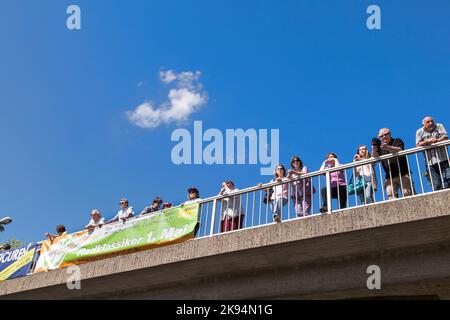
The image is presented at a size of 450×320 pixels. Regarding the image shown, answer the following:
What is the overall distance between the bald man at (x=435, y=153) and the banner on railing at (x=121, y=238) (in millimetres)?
4150

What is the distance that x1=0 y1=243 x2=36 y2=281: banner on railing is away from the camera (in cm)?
1104

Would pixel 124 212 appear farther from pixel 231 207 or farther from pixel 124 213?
pixel 231 207

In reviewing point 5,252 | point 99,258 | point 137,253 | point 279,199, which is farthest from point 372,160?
point 5,252

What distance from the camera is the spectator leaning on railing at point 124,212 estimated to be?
10.4 meters

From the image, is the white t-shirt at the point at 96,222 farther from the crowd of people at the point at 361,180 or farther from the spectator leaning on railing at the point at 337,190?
the spectator leaning on railing at the point at 337,190

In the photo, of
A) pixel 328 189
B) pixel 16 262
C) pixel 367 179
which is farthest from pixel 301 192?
pixel 16 262

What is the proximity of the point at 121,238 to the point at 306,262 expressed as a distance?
152 inches

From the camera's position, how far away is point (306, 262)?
790 centimetres

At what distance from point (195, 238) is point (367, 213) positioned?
3202mm

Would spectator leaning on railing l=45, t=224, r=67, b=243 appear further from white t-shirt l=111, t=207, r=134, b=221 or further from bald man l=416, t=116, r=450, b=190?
bald man l=416, t=116, r=450, b=190

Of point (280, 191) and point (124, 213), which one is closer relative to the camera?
point (280, 191)

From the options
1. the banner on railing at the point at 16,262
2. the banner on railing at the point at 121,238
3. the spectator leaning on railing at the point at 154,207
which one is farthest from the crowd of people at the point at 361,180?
the banner on railing at the point at 16,262
